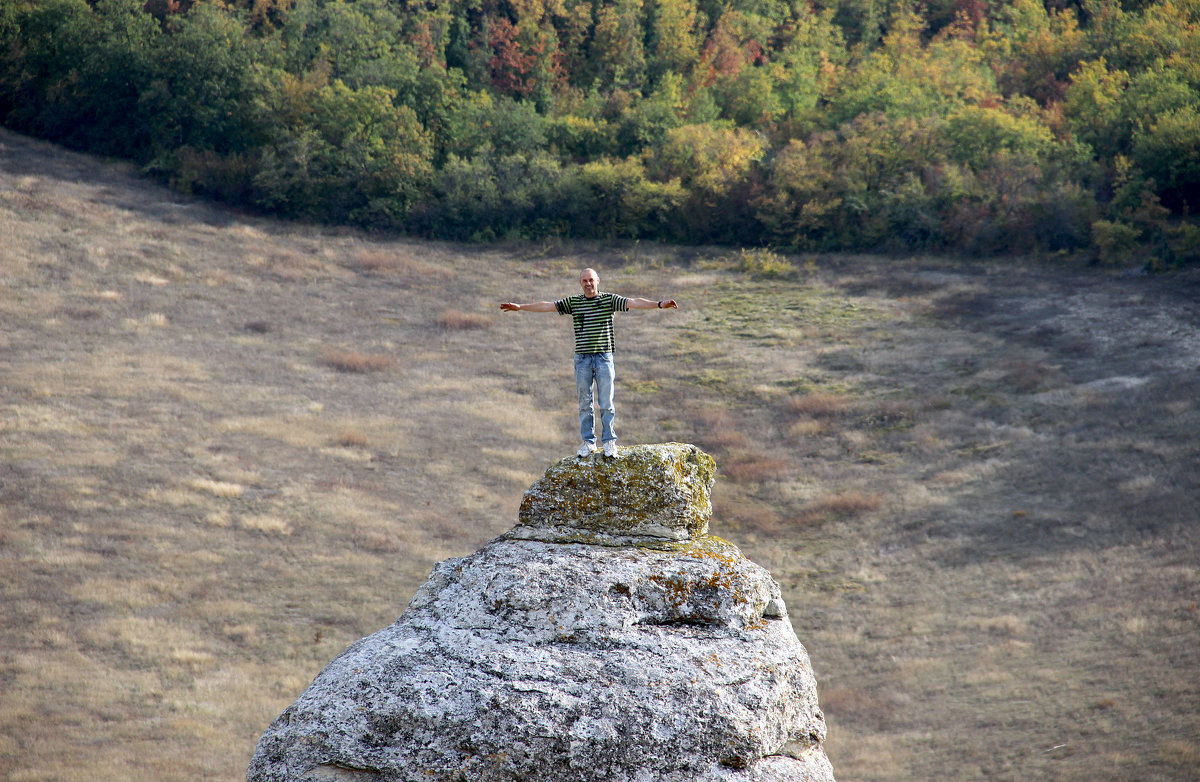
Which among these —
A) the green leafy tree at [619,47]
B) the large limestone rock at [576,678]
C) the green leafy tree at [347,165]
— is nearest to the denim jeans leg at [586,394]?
the large limestone rock at [576,678]

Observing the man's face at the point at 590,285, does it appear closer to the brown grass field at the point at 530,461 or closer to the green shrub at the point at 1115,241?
the brown grass field at the point at 530,461

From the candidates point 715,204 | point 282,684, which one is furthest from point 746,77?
point 282,684

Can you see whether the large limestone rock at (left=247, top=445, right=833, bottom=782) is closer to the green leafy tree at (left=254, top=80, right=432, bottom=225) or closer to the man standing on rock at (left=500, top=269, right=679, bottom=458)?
the man standing on rock at (left=500, top=269, right=679, bottom=458)

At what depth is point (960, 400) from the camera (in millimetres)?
48656

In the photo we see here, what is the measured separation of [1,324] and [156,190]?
2329 centimetres

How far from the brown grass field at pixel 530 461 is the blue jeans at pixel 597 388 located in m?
17.2

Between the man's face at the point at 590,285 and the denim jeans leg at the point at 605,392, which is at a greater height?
the man's face at the point at 590,285

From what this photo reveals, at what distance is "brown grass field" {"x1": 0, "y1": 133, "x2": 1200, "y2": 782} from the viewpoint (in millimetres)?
27531

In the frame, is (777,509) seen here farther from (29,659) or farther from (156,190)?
(156,190)

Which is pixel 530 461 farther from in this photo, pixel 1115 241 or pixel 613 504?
pixel 1115 241

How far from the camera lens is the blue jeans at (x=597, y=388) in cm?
1159

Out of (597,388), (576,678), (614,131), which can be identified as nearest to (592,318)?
(597,388)

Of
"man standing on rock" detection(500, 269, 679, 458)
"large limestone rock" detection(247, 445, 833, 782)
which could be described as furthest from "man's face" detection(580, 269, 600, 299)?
"large limestone rock" detection(247, 445, 833, 782)

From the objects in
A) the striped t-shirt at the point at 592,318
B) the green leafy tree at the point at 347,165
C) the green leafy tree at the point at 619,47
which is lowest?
the striped t-shirt at the point at 592,318
